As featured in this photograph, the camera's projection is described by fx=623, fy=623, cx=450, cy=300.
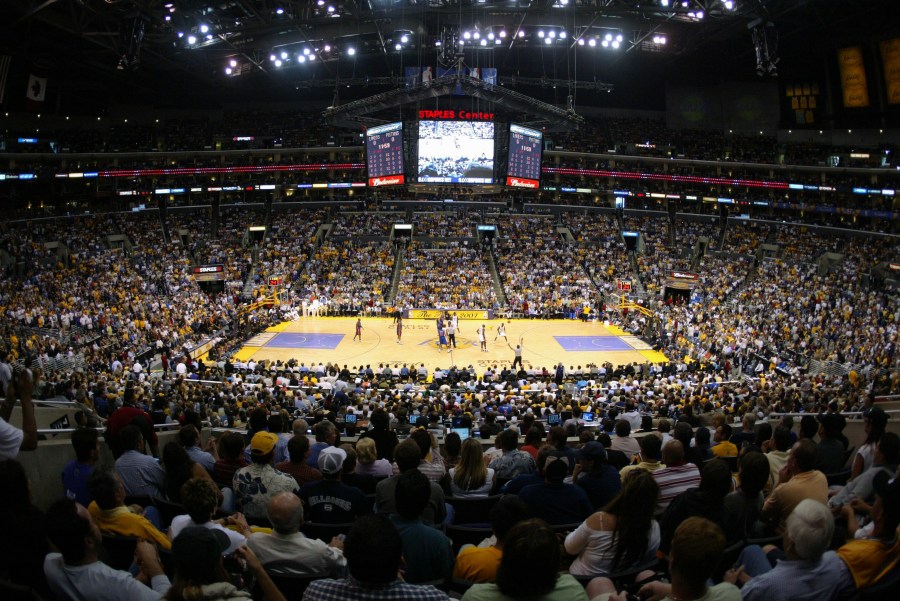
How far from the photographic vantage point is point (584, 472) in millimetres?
6363

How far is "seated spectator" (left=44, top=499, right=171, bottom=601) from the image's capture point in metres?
3.54

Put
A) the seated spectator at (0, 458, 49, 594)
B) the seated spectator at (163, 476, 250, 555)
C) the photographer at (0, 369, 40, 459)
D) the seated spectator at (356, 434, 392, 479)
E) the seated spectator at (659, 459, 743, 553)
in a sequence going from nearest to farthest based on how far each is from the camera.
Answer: the seated spectator at (0, 458, 49, 594)
the seated spectator at (163, 476, 250, 555)
the seated spectator at (659, 459, 743, 553)
the photographer at (0, 369, 40, 459)
the seated spectator at (356, 434, 392, 479)

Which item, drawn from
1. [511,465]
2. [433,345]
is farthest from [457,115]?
[511,465]

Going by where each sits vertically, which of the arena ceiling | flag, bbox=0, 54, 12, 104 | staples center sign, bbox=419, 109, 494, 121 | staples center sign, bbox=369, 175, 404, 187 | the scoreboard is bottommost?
Answer: staples center sign, bbox=369, 175, 404, 187

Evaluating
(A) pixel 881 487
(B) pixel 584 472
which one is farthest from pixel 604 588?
(B) pixel 584 472

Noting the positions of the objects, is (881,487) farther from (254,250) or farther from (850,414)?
(254,250)

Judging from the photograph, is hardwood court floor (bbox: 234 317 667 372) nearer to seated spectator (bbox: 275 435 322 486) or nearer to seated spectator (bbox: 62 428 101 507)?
seated spectator (bbox: 275 435 322 486)

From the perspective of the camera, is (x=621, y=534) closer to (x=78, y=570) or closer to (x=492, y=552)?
(x=492, y=552)

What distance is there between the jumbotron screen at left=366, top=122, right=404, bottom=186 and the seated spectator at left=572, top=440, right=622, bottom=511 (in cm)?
3809

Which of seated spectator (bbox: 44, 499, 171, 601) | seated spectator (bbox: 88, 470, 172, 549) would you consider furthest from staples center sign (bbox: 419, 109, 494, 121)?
seated spectator (bbox: 44, 499, 171, 601)

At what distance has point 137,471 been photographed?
20.5 ft

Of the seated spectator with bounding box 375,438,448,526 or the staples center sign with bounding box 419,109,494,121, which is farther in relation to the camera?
the staples center sign with bounding box 419,109,494,121

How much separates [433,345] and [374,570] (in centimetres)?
3077

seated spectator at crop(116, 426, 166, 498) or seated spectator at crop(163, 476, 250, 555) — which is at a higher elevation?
seated spectator at crop(163, 476, 250, 555)
